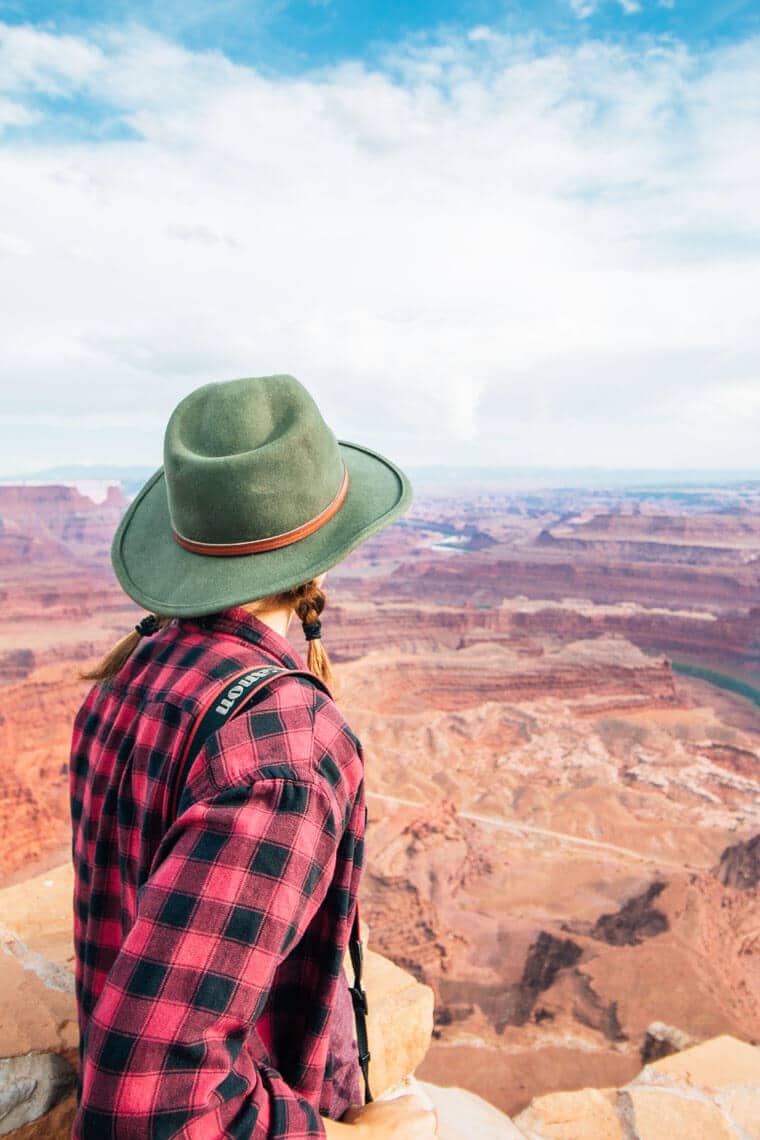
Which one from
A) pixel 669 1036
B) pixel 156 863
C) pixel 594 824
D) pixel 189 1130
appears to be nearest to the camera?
pixel 189 1130

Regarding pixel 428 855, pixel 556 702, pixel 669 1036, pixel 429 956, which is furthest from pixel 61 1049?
pixel 556 702

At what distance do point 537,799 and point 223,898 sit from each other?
1536 centimetres

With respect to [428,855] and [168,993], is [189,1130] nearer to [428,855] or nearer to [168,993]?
[168,993]

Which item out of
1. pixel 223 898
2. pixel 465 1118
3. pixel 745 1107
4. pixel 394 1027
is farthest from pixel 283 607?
pixel 745 1107

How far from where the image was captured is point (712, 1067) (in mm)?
3502

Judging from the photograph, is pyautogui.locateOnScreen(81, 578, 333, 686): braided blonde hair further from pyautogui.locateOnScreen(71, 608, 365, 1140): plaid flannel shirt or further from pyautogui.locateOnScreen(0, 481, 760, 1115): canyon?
pyautogui.locateOnScreen(0, 481, 760, 1115): canyon

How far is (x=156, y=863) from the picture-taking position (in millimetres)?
803

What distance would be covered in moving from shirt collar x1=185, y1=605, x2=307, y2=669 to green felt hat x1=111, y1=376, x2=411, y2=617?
0.12 ft

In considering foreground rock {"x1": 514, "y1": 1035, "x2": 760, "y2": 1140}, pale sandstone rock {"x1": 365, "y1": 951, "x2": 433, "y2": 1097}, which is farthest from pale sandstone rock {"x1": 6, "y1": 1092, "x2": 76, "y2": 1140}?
foreground rock {"x1": 514, "y1": 1035, "x2": 760, "y2": 1140}

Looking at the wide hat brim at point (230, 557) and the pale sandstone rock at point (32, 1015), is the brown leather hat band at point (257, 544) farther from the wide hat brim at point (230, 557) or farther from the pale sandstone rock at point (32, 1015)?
the pale sandstone rock at point (32, 1015)

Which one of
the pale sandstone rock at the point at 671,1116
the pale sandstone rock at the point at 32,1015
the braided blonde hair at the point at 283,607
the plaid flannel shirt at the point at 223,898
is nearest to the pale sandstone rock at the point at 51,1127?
the pale sandstone rock at the point at 32,1015

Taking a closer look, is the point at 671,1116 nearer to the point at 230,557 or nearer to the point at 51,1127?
the point at 51,1127

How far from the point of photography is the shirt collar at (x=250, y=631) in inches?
40.3

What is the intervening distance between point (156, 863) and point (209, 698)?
200 millimetres
